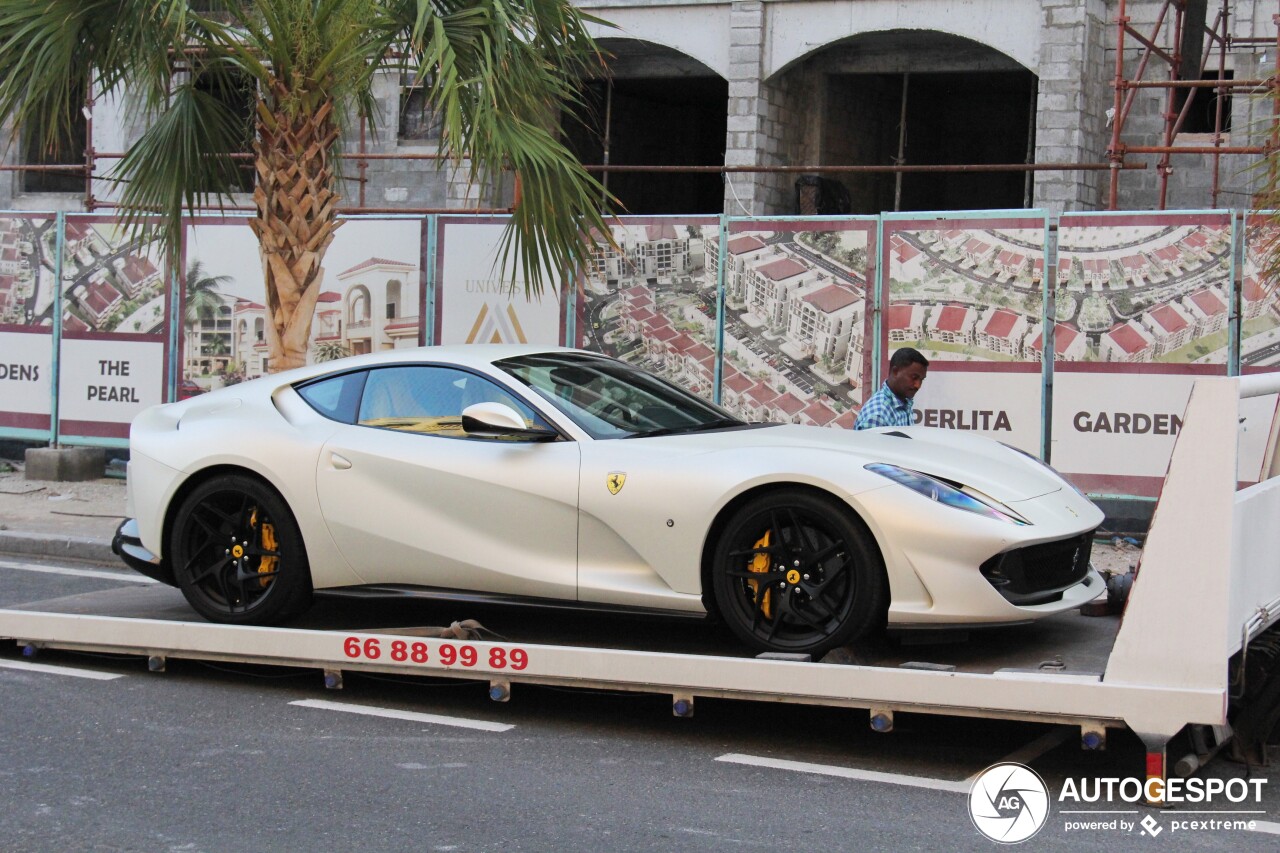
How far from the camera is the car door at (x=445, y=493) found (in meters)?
6.45

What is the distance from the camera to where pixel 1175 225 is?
1063 cm

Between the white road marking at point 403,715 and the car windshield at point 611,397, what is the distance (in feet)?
4.20

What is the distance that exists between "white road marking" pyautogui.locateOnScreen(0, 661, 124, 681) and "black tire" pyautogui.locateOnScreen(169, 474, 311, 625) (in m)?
0.50

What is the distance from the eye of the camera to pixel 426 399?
698 centimetres

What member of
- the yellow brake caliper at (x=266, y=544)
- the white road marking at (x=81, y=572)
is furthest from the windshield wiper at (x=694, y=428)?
the white road marking at (x=81, y=572)

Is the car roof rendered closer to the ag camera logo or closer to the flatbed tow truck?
the flatbed tow truck

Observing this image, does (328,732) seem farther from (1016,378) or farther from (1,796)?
(1016,378)

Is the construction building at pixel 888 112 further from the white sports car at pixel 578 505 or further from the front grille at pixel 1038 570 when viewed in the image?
the white sports car at pixel 578 505

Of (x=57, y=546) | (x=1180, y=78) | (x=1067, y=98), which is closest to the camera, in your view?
(x=57, y=546)

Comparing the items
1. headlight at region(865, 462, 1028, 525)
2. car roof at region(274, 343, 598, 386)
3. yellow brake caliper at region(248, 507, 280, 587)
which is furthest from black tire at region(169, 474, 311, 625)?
headlight at region(865, 462, 1028, 525)

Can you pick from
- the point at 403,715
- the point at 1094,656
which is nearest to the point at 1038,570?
the point at 1094,656

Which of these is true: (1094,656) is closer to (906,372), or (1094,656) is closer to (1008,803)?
(1008,803)

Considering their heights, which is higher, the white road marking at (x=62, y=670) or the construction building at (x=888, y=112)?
the construction building at (x=888, y=112)

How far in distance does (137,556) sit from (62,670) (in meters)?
0.64
